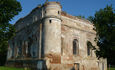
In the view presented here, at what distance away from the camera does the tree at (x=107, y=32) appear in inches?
468

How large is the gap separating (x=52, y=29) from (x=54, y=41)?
1492mm

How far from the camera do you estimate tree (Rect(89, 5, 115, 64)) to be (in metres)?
11.9

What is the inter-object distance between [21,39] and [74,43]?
948cm

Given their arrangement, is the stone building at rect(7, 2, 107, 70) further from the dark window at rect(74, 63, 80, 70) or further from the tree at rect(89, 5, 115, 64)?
the tree at rect(89, 5, 115, 64)

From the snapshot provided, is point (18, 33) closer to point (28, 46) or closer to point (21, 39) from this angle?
point (21, 39)

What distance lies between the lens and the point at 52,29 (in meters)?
17.3

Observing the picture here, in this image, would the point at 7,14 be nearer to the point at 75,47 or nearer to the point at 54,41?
the point at 54,41

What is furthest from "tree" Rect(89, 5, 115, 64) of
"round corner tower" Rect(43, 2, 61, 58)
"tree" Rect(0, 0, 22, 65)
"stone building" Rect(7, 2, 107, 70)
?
"tree" Rect(0, 0, 22, 65)

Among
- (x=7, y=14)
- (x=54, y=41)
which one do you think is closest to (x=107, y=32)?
(x=54, y=41)

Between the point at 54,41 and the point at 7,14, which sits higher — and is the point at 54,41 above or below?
below

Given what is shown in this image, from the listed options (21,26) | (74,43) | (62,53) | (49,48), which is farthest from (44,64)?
(21,26)

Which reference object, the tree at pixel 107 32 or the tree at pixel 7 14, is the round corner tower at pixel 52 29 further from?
the tree at pixel 107 32

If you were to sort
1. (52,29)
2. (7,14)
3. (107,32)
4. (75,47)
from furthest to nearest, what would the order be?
(75,47) < (7,14) < (52,29) < (107,32)

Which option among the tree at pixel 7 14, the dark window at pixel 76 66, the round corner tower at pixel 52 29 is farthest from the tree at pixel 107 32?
the tree at pixel 7 14
